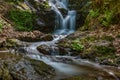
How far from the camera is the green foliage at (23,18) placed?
16875mm

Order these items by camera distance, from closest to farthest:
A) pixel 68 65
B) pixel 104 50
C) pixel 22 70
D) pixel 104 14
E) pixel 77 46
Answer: pixel 22 70 < pixel 68 65 < pixel 104 50 < pixel 77 46 < pixel 104 14

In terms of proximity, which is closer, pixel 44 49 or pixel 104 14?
pixel 44 49

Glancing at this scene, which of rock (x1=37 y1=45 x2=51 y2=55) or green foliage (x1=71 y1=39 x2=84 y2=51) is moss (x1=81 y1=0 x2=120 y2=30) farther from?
rock (x1=37 y1=45 x2=51 y2=55)

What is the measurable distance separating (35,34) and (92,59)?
597cm

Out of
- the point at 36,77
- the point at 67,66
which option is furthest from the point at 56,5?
the point at 36,77

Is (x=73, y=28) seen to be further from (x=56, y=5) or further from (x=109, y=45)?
(x=109, y=45)

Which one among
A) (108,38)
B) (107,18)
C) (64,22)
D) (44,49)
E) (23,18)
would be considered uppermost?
(107,18)

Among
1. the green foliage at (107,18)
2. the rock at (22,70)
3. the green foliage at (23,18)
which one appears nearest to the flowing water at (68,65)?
the rock at (22,70)

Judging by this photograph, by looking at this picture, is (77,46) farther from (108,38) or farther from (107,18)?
(107,18)

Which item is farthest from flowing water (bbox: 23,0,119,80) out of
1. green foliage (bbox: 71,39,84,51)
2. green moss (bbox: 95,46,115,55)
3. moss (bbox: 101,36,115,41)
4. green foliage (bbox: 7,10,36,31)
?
green foliage (bbox: 7,10,36,31)

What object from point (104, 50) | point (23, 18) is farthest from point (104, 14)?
point (23, 18)

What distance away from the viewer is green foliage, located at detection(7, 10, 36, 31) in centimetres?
1688

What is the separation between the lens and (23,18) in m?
17.3

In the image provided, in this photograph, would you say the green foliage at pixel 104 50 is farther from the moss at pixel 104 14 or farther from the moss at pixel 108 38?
the moss at pixel 104 14
